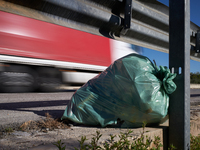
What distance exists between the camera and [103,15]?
6.33 metres

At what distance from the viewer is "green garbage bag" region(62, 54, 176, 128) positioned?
152 cm

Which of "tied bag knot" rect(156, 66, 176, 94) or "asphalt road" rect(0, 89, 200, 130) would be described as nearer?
"tied bag knot" rect(156, 66, 176, 94)

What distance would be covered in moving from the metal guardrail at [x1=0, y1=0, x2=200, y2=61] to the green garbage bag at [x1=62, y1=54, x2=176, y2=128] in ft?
14.1

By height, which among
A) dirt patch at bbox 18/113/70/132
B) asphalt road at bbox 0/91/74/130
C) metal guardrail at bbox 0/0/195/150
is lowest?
dirt patch at bbox 18/113/70/132

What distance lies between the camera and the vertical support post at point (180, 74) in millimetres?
1520

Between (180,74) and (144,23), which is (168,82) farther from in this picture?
(144,23)

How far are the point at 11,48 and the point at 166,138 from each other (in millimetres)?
4590

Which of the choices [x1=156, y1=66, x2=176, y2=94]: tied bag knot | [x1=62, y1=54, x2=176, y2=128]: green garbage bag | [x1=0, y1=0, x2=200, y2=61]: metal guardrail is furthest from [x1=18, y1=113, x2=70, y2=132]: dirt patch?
[x1=0, y1=0, x2=200, y2=61]: metal guardrail

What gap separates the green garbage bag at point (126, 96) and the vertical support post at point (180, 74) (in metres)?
0.09

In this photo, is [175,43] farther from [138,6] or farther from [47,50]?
[138,6]

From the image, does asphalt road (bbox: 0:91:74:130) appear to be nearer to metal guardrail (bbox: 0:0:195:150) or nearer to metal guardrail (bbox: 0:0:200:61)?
metal guardrail (bbox: 0:0:195:150)

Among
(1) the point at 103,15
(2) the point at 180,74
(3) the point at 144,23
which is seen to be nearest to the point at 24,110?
(2) the point at 180,74

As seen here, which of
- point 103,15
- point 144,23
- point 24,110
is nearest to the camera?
point 24,110

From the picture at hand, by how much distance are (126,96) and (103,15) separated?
5373 millimetres
